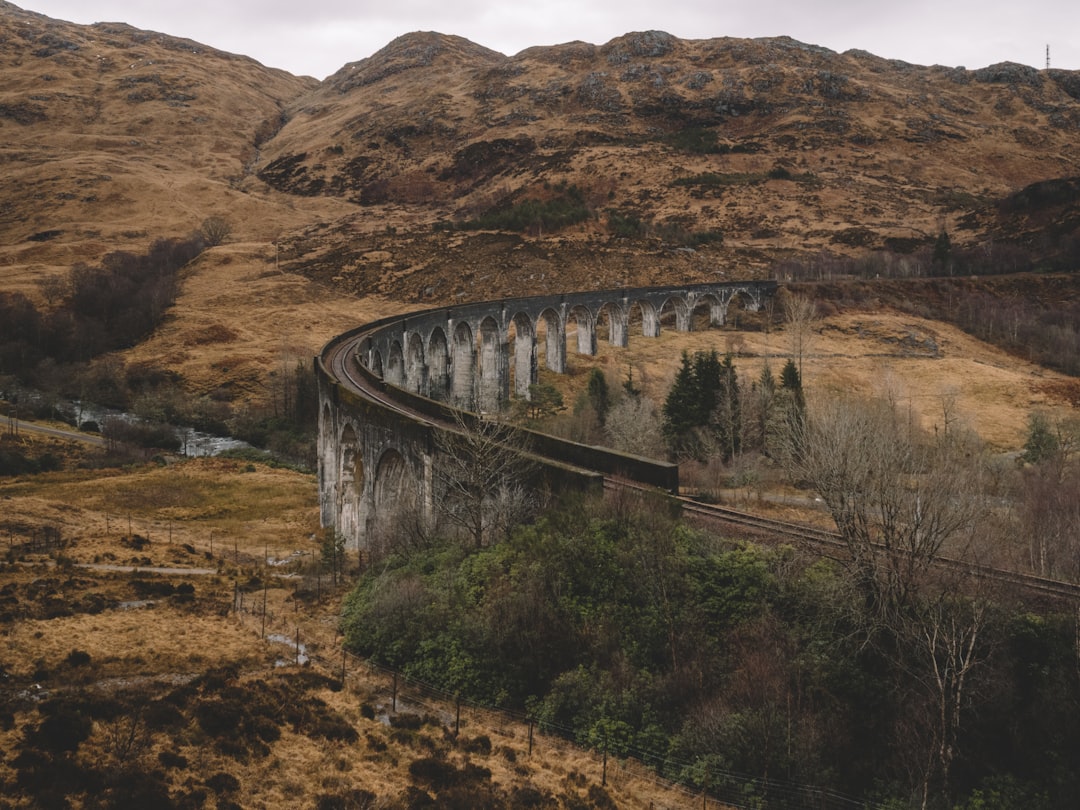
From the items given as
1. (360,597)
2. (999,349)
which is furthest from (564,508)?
(999,349)

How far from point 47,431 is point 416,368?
3140cm

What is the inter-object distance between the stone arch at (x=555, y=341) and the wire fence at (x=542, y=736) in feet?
153

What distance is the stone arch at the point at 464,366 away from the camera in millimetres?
56844

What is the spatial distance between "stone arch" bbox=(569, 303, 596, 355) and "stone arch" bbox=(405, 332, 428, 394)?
20.8 metres

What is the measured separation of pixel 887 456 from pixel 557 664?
32.3ft

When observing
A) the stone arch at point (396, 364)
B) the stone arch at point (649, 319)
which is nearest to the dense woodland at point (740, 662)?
the stone arch at point (396, 364)

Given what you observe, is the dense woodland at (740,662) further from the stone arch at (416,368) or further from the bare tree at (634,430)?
the stone arch at (416,368)

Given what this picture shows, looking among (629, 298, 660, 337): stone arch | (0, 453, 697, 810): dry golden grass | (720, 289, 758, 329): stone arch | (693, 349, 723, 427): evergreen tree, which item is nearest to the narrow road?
(0, 453, 697, 810): dry golden grass

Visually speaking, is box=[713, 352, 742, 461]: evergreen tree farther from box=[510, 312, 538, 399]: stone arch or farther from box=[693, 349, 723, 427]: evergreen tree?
box=[510, 312, 538, 399]: stone arch

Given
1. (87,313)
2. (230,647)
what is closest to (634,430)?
(230,647)

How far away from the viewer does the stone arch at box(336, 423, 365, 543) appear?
1302 inches

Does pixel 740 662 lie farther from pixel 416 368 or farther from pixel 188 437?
A: pixel 188 437

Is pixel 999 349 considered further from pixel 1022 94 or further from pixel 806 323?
pixel 1022 94

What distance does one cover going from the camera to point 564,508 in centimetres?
2062
